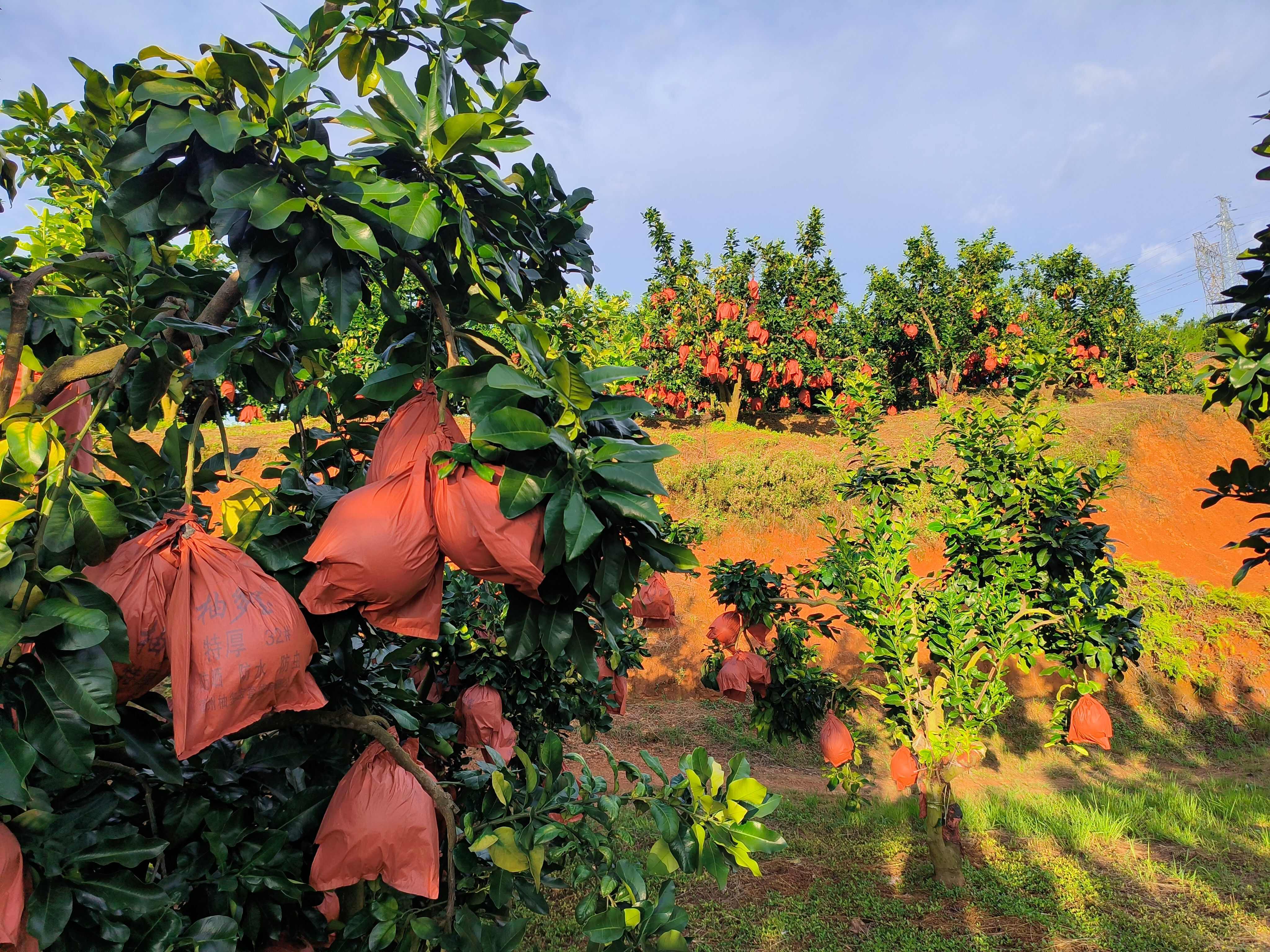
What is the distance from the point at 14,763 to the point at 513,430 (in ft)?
2.87

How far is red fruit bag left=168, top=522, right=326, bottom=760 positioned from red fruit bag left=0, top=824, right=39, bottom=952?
10.0 inches

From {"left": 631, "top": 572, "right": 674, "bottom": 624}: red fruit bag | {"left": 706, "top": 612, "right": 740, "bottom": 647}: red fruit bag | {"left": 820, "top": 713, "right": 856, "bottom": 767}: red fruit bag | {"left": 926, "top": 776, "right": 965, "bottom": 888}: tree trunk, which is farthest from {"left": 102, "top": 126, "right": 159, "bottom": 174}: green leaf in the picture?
{"left": 926, "top": 776, "right": 965, "bottom": 888}: tree trunk

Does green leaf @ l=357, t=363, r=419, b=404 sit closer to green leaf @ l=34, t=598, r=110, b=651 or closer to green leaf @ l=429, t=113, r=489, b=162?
green leaf @ l=429, t=113, r=489, b=162

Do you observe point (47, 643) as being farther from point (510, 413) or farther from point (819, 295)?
point (819, 295)

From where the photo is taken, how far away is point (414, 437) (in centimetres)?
142

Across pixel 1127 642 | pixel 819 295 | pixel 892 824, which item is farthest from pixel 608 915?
pixel 819 295

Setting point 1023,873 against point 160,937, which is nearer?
point 160,937

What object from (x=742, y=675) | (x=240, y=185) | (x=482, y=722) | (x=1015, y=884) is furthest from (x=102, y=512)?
(x=1015, y=884)

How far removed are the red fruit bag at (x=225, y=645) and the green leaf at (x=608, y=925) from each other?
647 mm

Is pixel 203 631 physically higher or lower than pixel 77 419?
lower

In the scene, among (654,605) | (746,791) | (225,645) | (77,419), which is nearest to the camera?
(225,645)

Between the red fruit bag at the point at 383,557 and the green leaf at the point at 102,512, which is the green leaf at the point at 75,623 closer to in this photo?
the green leaf at the point at 102,512

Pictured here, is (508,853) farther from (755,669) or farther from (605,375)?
(755,669)

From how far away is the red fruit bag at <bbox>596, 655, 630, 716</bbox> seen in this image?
4773mm
